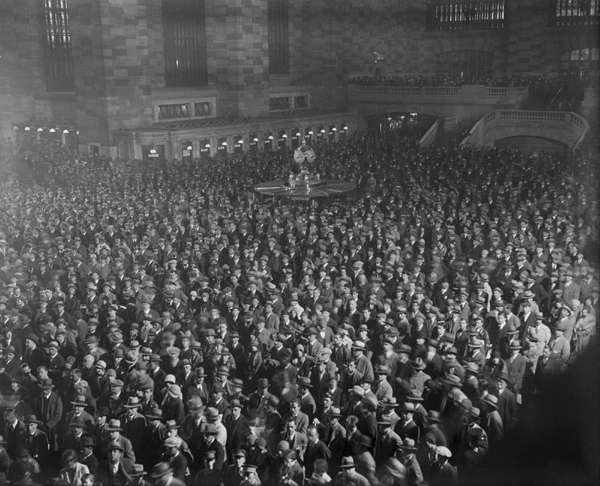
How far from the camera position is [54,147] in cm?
3189

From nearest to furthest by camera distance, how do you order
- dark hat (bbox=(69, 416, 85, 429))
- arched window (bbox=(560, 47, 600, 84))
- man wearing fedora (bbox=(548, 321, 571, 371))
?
1. dark hat (bbox=(69, 416, 85, 429))
2. man wearing fedora (bbox=(548, 321, 571, 371))
3. arched window (bbox=(560, 47, 600, 84))

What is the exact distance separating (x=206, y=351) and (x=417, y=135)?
29969 mm

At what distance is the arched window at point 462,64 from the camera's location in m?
46.5

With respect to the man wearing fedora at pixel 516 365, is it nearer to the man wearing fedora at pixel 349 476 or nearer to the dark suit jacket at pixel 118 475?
the man wearing fedora at pixel 349 476

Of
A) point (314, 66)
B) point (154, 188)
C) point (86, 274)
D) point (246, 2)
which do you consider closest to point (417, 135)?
point (314, 66)

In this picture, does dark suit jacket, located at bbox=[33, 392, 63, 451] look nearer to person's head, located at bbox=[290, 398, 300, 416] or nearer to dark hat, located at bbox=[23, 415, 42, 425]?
dark hat, located at bbox=[23, 415, 42, 425]

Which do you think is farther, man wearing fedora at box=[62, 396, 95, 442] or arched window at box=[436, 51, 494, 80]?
arched window at box=[436, 51, 494, 80]

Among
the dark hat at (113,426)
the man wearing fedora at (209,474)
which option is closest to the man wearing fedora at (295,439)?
the man wearing fedora at (209,474)

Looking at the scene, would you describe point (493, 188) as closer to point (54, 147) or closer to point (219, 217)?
point (219, 217)

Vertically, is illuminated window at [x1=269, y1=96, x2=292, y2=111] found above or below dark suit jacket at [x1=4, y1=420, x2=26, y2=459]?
above

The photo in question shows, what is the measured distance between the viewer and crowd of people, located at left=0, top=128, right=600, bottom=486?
8508mm

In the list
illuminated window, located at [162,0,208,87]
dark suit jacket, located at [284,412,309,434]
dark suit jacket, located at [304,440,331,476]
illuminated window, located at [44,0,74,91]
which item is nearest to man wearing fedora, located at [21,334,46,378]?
dark suit jacket, located at [284,412,309,434]

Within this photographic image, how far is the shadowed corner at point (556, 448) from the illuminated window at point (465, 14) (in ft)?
131

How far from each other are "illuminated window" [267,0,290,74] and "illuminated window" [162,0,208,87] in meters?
4.58
